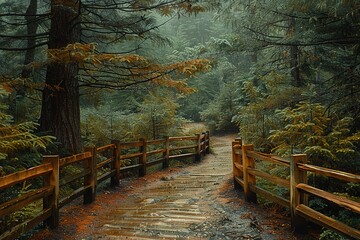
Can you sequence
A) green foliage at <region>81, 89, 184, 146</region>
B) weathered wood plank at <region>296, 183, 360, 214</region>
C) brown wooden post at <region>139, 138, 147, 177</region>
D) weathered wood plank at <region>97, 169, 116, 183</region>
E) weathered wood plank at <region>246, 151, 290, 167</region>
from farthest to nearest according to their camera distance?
green foliage at <region>81, 89, 184, 146</region> < brown wooden post at <region>139, 138, 147, 177</region> < weathered wood plank at <region>97, 169, 116, 183</region> < weathered wood plank at <region>246, 151, 290, 167</region> < weathered wood plank at <region>296, 183, 360, 214</region>

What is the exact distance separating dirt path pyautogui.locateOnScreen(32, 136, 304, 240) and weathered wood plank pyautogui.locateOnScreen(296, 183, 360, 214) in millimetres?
A: 844

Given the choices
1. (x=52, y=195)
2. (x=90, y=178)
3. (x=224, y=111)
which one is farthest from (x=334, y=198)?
(x=224, y=111)

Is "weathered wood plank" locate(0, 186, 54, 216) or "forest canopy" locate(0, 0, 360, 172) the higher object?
"forest canopy" locate(0, 0, 360, 172)

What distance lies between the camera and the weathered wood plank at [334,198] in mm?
3582

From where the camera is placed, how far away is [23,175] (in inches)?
175

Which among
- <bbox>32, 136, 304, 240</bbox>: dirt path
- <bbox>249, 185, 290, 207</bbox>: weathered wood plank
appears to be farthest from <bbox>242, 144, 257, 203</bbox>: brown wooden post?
<bbox>32, 136, 304, 240</bbox>: dirt path

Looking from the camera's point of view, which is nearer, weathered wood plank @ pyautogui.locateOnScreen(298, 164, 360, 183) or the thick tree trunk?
weathered wood plank @ pyautogui.locateOnScreen(298, 164, 360, 183)

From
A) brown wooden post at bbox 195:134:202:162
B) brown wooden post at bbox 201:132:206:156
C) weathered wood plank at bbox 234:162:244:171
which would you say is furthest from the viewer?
brown wooden post at bbox 201:132:206:156

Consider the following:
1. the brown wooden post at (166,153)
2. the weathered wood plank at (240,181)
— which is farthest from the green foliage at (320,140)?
the brown wooden post at (166,153)

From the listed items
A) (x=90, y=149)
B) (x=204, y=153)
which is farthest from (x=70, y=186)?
(x=204, y=153)

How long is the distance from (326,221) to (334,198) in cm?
41

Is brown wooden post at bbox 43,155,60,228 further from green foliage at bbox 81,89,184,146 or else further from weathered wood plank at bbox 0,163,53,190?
green foliage at bbox 81,89,184,146

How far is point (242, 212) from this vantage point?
19.9ft

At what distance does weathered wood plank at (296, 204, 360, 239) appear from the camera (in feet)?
11.9
